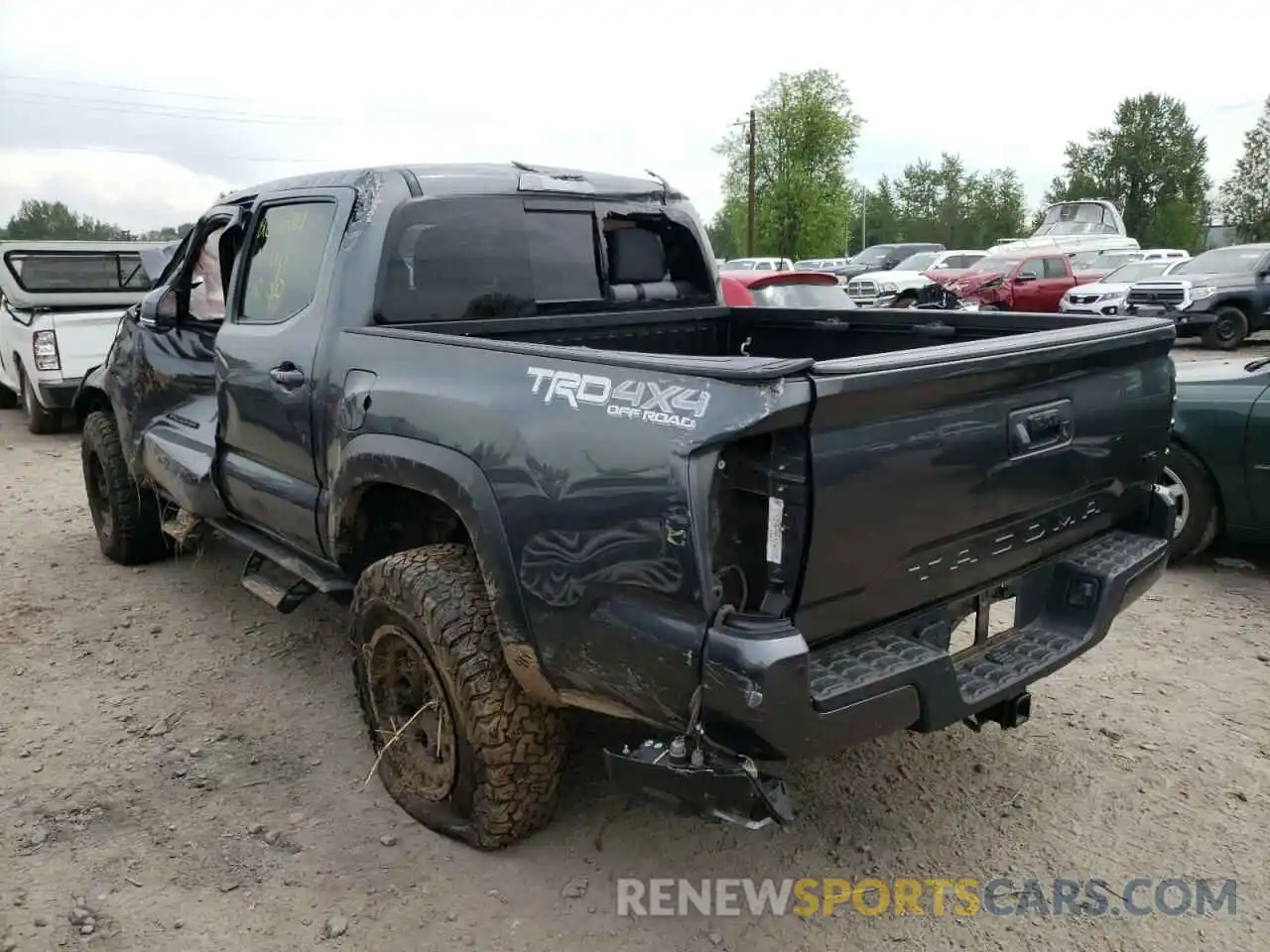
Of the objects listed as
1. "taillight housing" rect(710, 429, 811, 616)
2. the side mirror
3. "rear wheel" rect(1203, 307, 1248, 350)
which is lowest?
"rear wheel" rect(1203, 307, 1248, 350)

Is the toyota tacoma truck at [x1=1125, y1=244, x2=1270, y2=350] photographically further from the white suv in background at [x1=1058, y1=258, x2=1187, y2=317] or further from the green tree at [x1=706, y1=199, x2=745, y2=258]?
the green tree at [x1=706, y1=199, x2=745, y2=258]

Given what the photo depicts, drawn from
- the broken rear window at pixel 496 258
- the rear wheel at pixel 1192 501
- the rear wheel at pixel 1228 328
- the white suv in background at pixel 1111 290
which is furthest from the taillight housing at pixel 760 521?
the white suv in background at pixel 1111 290

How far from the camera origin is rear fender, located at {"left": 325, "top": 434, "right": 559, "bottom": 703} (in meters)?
2.61

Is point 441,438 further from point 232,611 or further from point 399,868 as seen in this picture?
point 232,611

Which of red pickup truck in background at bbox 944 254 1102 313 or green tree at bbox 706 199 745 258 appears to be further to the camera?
green tree at bbox 706 199 745 258

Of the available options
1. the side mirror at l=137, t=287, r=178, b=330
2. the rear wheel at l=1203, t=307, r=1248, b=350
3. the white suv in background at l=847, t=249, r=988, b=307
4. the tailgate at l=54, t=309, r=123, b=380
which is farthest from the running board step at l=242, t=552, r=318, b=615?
the white suv in background at l=847, t=249, r=988, b=307

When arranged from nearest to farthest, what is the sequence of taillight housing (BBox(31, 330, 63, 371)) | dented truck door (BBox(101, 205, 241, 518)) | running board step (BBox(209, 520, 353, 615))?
running board step (BBox(209, 520, 353, 615)) < dented truck door (BBox(101, 205, 241, 518)) < taillight housing (BBox(31, 330, 63, 371))

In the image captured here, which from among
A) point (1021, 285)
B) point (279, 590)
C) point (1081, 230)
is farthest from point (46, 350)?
point (1081, 230)

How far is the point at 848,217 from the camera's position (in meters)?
57.7

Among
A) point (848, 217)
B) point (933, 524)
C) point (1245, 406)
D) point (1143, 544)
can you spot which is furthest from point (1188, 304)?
point (848, 217)

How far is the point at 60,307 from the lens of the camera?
9.76m

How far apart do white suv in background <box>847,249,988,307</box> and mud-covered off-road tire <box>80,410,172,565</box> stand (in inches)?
636

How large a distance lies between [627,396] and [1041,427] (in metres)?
1.22

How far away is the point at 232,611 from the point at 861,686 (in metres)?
3.79
